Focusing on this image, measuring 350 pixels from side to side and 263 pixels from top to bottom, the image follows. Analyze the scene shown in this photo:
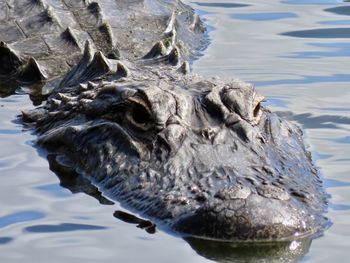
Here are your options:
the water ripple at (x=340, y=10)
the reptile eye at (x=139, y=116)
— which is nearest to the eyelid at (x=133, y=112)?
the reptile eye at (x=139, y=116)

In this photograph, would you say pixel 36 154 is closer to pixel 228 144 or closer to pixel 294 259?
pixel 228 144

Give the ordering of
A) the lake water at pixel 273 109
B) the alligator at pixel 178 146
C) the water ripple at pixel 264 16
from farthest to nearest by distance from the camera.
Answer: the water ripple at pixel 264 16
the alligator at pixel 178 146
the lake water at pixel 273 109

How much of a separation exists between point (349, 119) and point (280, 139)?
1.39 m

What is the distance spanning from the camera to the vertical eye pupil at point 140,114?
254 inches

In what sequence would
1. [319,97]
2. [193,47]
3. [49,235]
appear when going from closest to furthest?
[49,235] < [319,97] < [193,47]

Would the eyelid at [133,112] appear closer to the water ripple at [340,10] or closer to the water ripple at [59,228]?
the water ripple at [59,228]

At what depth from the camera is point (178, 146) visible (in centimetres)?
620

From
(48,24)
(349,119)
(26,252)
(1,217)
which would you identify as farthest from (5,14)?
(26,252)

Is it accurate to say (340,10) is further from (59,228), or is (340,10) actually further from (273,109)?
(59,228)

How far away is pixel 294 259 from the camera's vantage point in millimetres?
5172

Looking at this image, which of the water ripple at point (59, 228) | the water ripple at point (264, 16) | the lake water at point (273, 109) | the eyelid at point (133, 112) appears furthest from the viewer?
the water ripple at point (264, 16)

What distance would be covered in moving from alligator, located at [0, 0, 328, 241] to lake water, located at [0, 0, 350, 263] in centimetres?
12

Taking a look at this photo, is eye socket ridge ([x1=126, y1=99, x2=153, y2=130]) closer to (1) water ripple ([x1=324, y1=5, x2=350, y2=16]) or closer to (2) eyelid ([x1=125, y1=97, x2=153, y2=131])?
(2) eyelid ([x1=125, y1=97, x2=153, y2=131])

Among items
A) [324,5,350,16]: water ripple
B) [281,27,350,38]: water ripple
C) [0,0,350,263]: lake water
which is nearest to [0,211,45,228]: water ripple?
[0,0,350,263]: lake water
